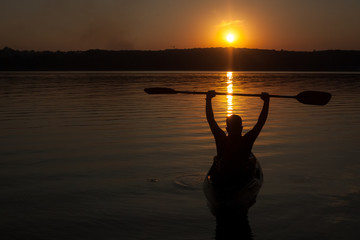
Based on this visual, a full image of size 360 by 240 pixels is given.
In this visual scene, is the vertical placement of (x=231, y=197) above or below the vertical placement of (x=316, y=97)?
below

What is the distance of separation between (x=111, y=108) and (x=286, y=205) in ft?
72.1

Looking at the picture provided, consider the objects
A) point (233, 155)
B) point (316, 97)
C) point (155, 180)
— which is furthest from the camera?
point (316, 97)

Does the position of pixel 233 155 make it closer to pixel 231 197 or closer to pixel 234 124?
pixel 234 124

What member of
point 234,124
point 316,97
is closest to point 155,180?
point 234,124

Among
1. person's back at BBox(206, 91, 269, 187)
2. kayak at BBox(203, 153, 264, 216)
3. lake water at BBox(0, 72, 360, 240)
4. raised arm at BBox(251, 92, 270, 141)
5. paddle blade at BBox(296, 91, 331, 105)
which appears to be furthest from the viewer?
paddle blade at BBox(296, 91, 331, 105)

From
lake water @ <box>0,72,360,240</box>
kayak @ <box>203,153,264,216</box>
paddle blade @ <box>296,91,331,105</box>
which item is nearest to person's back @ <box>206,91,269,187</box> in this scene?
kayak @ <box>203,153,264,216</box>

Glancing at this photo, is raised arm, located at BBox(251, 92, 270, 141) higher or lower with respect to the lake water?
higher

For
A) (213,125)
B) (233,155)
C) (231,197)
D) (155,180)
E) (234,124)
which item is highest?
(234,124)

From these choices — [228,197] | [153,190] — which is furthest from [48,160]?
[228,197]

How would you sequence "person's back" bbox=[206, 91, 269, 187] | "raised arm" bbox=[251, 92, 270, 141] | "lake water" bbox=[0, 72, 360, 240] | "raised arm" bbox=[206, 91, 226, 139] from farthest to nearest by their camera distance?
"raised arm" bbox=[206, 91, 226, 139]
"raised arm" bbox=[251, 92, 270, 141]
"person's back" bbox=[206, 91, 269, 187]
"lake water" bbox=[0, 72, 360, 240]

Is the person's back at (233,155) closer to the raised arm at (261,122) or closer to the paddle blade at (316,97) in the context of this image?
the raised arm at (261,122)

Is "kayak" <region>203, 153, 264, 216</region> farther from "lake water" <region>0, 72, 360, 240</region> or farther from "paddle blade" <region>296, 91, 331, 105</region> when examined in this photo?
"paddle blade" <region>296, 91, 331, 105</region>

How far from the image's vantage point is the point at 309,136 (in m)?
18.9

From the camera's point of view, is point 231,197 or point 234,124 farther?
point 234,124
